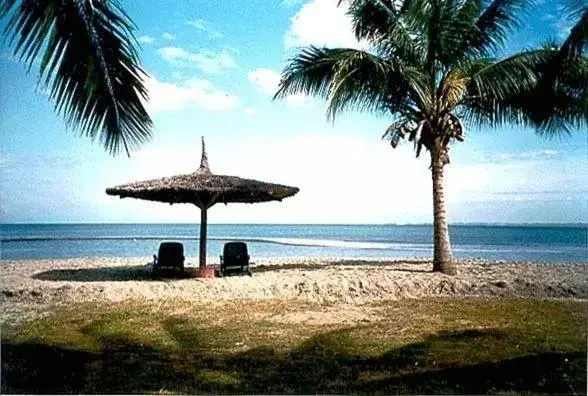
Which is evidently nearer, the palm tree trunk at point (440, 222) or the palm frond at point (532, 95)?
the palm frond at point (532, 95)

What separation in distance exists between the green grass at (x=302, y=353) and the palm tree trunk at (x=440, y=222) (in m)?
0.79

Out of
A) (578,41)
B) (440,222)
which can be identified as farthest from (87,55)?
(440,222)

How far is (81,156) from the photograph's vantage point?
3340 millimetres

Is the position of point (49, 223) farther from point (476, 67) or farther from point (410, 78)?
point (476, 67)

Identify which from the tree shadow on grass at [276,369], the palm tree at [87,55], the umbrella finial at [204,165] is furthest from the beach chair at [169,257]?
the palm tree at [87,55]

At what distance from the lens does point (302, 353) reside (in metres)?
3.04

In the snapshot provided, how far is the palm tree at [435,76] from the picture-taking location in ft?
11.7

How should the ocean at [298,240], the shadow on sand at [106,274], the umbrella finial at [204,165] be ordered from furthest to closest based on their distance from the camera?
1. the shadow on sand at [106,274]
2. the ocean at [298,240]
3. the umbrella finial at [204,165]

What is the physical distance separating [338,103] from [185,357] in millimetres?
1730

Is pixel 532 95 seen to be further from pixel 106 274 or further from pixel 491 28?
pixel 106 274

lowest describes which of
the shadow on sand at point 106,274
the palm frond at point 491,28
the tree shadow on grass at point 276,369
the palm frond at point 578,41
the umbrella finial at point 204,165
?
the tree shadow on grass at point 276,369

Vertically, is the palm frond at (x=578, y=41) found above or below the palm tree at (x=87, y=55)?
above

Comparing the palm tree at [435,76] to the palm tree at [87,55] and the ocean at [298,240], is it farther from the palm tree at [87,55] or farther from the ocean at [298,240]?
the palm tree at [87,55]

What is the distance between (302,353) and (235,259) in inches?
65.5
